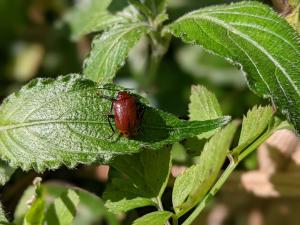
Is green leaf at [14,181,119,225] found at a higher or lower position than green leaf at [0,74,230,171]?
lower

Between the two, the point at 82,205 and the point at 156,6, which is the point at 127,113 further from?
the point at 82,205

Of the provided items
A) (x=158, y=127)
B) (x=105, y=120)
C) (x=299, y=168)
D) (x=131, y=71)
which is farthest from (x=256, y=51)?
(x=131, y=71)

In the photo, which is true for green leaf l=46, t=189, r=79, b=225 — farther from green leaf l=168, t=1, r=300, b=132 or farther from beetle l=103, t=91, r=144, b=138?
green leaf l=168, t=1, r=300, b=132

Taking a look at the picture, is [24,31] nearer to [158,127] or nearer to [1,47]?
[1,47]

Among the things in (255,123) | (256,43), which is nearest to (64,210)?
(255,123)

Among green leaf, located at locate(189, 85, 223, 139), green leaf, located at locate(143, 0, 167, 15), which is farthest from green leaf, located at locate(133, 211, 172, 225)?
green leaf, located at locate(143, 0, 167, 15)

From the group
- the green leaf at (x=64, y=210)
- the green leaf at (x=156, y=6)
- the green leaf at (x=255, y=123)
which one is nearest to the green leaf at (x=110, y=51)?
the green leaf at (x=156, y=6)

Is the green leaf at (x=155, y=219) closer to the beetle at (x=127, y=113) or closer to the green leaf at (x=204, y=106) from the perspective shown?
the beetle at (x=127, y=113)
